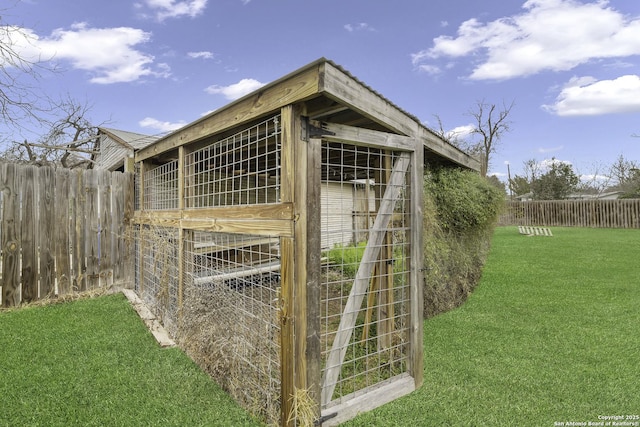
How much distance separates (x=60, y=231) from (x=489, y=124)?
2798 centimetres

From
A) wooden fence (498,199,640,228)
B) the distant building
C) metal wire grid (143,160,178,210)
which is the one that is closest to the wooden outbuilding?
metal wire grid (143,160,178,210)

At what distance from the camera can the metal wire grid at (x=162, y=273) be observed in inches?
148

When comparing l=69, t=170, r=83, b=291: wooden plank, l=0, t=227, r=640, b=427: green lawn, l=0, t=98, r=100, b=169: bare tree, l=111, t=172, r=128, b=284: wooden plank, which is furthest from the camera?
l=0, t=98, r=100, b=169: bare tree

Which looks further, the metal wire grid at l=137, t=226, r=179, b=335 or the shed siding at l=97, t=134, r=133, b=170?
the shed siding at l=97, t=134, r=133, b=170

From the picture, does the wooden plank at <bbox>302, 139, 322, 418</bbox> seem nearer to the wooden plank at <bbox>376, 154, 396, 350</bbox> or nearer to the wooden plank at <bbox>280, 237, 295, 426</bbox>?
the wooden plank at <bbox>280, 237, 295, 426</bbox>

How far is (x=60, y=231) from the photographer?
189 inches

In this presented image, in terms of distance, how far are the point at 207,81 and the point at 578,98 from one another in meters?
50.5

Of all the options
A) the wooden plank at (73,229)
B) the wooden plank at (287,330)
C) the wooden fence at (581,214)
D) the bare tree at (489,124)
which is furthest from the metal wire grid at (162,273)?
the bare tree at (489,124)

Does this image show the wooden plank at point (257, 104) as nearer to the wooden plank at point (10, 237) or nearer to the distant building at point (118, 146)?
→ the wooden plank at point (10, 237)

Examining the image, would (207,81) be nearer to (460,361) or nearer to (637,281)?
(460,361)

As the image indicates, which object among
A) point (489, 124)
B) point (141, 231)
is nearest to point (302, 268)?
point (141, 231)

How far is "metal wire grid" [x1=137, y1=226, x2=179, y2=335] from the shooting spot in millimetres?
3752

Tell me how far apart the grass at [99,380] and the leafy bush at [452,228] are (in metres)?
2.64

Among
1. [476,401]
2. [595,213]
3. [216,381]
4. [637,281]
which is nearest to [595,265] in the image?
[637,281]
